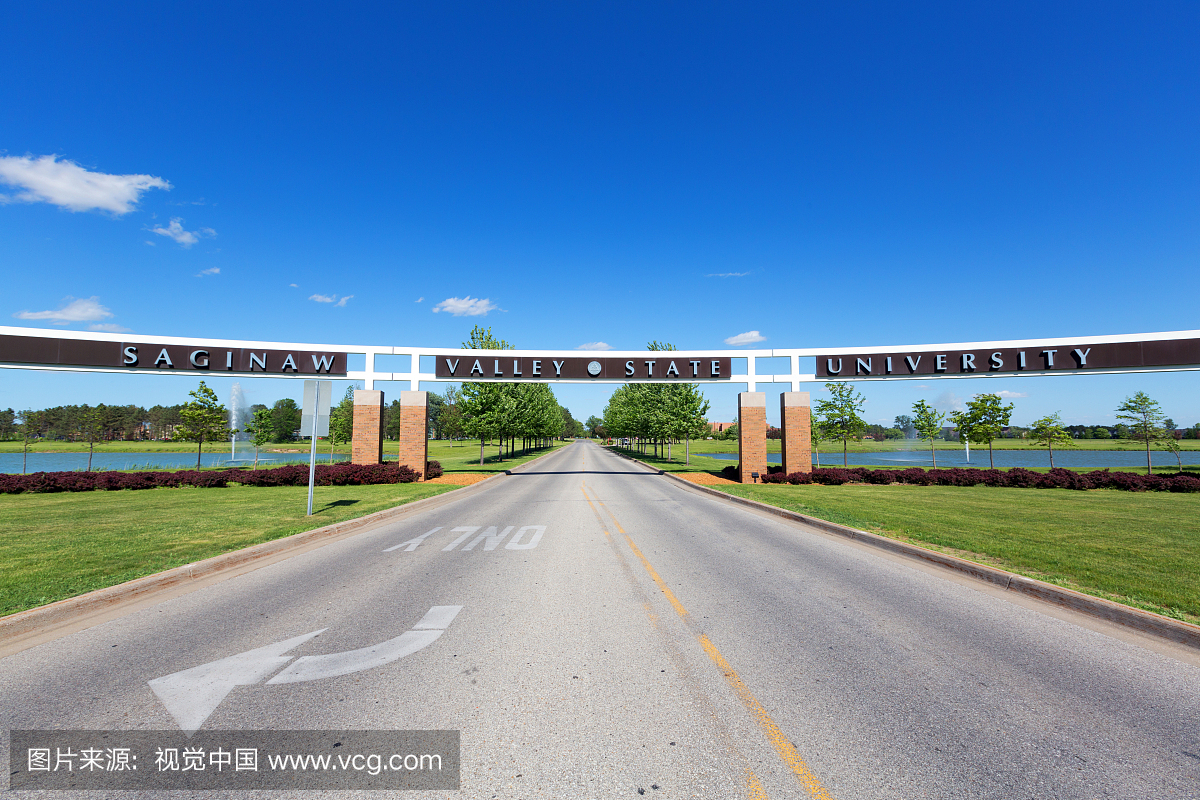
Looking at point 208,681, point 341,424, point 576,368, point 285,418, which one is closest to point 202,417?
point 341,424

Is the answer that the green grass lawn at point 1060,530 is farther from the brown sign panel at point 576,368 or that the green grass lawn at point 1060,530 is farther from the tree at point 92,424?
the tree at point 92,424

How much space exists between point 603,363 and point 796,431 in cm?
1022

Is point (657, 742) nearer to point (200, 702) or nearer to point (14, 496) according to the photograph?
point (200, 702)

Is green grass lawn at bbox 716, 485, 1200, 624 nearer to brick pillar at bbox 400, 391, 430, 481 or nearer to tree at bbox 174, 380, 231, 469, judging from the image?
brick pillar at bbox 400, 391, 430, 481

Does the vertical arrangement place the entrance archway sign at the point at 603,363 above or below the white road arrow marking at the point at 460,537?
above

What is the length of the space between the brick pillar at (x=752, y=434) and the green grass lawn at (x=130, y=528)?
1465 centimetres

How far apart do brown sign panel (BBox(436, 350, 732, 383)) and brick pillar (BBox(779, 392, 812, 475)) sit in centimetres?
373

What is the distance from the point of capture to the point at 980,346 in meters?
23.0

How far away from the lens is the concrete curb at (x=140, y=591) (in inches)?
193

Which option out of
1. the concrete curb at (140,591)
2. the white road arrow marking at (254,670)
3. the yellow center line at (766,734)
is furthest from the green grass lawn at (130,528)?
the yellow center line at (766,734)

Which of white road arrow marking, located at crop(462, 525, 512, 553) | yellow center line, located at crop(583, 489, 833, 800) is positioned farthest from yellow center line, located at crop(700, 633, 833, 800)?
white road arrow marking, located at crop(462, 525, 512, 553)

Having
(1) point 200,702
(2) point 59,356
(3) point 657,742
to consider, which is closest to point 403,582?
(1) point 200,702

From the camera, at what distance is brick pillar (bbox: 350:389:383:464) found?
79.4 ft

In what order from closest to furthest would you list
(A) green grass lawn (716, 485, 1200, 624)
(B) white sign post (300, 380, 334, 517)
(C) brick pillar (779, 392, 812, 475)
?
(A) green grass lawn (716, 485, 1200, 624) → (B) white sign post (300, 380, 334, 517) → (C) brick pillar (779, 392, 812, 475)
